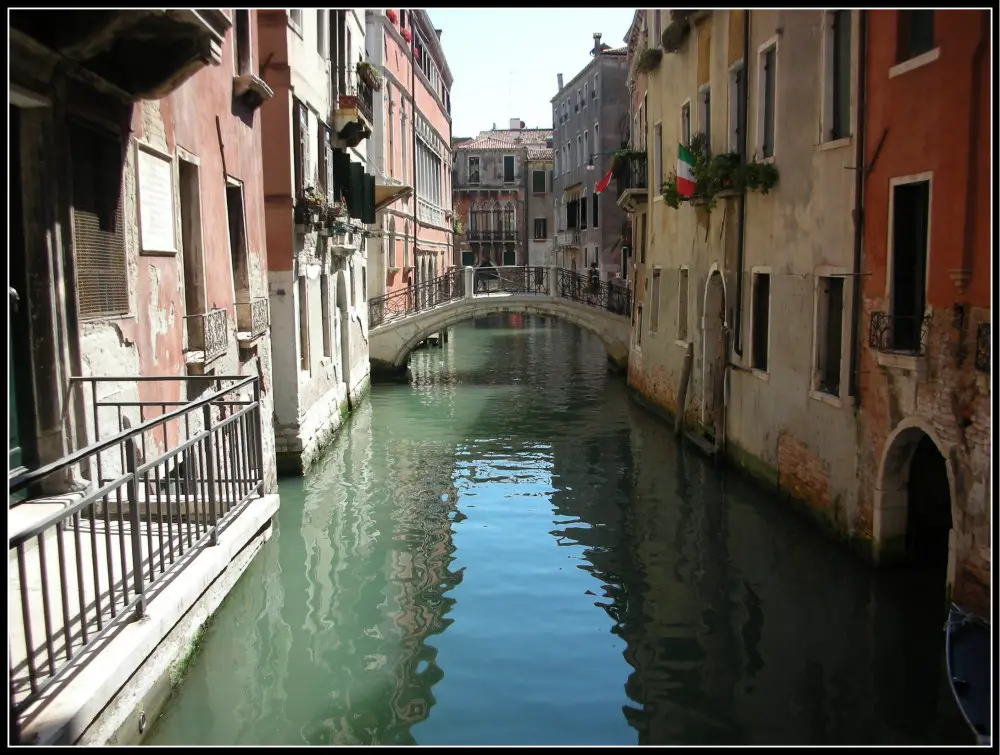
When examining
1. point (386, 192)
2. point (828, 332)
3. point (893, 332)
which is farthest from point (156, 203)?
point (386, 192)

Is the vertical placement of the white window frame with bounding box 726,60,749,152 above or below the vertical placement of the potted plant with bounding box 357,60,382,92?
below

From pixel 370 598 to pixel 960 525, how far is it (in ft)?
14.4

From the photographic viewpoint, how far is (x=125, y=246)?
626 cm

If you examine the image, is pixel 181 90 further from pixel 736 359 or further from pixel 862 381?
pixel 736 359

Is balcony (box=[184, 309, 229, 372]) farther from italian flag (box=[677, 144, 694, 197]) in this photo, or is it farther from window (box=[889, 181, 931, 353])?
italian flag (box=[677, 144, 694, 197])

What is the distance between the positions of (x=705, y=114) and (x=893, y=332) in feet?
22.3

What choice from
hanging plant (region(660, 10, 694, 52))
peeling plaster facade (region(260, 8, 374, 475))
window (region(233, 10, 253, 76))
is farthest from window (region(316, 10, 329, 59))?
hanging plant (region(660, 10, 694, 52))

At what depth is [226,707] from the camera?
546cm

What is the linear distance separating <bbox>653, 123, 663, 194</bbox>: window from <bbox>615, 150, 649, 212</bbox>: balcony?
442 millimetres

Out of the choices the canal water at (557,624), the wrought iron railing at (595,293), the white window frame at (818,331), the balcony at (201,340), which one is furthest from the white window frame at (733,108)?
the wrought iron railing at (595,293)

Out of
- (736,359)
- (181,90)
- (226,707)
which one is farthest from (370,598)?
(736,359)

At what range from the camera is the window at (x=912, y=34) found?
694 centimetres

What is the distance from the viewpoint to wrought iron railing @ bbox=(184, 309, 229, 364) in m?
7.64

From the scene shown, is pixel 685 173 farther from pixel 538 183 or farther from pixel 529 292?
pixel 538 183
